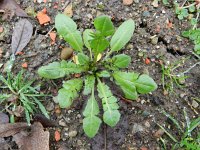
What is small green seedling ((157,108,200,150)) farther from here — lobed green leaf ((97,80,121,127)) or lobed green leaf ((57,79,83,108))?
lobed green leaf ((57,79,83,108))

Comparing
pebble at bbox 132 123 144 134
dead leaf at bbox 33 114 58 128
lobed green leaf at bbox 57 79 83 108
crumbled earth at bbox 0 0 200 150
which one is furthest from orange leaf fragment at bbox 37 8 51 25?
pebble at bbox 132 123 144 134

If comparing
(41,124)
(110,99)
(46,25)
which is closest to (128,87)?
(110,99)

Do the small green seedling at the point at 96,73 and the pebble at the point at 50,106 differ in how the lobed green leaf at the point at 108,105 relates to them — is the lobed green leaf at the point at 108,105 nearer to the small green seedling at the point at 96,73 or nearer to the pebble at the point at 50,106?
the small green seedling at the point at 96,73

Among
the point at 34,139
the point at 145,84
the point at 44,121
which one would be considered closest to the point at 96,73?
the point at 145,84

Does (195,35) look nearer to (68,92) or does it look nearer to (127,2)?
(127,2)

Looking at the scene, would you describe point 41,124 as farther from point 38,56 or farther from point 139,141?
point 139,141

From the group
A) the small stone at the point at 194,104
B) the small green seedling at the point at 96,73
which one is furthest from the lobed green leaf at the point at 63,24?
the small stone at the point at 194,104
